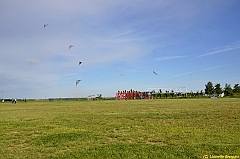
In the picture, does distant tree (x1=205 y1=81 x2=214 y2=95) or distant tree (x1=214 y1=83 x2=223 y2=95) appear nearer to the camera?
distant tree (x1=214 y1=83 x2=223 y2=95)

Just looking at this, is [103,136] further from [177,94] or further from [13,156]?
[177,94]

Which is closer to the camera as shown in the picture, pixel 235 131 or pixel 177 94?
pixel 235 131

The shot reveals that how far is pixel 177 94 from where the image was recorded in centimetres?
10650

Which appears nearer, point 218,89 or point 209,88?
point 218,89

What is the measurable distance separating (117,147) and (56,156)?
6.34 feet

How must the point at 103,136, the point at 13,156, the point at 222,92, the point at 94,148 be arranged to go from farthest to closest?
1. the point at 222,92
2. the point at 103,136
3. the point at 94,148
4. the point at 13,156

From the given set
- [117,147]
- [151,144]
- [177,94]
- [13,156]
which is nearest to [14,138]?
[13,156]

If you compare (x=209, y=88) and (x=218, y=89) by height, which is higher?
(x=209, y=88)

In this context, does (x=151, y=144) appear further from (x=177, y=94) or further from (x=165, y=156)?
(x=177, y=94)

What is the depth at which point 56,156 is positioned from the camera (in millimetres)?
6773

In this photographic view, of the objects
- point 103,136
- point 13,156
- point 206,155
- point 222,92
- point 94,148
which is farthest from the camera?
point 222,92

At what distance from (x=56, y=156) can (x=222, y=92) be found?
111 meters

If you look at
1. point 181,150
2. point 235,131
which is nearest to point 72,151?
point 181,150

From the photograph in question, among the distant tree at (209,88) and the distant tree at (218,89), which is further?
the distant tree at (209,88)
